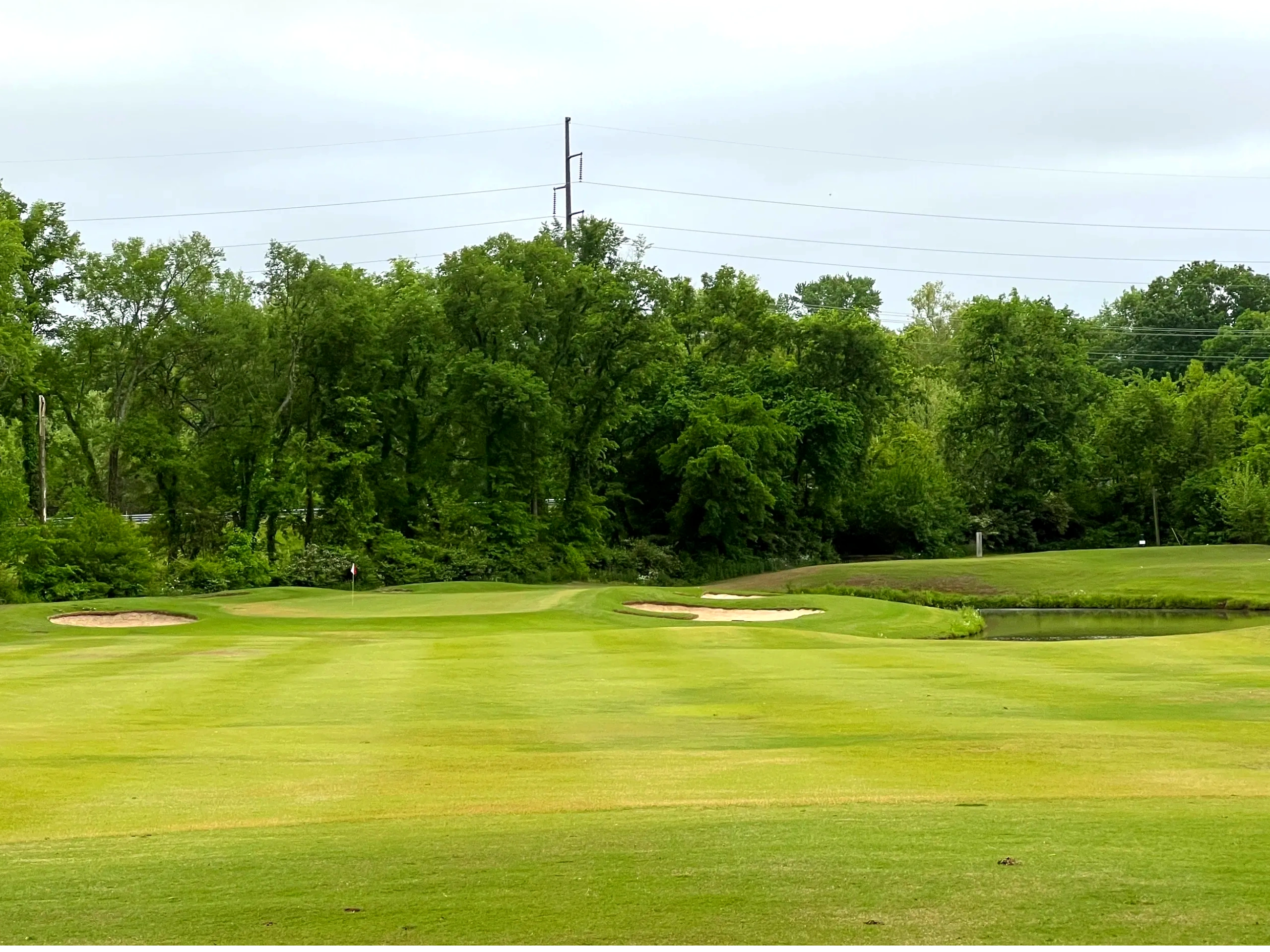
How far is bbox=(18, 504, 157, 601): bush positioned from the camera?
158 feet

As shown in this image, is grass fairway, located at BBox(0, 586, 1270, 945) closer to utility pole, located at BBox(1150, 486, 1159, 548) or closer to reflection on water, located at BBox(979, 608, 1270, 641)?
reflection on water, located at BBox(979, 608, 1270, 641)

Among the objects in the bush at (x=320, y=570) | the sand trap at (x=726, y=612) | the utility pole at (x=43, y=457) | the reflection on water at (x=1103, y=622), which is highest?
the utility pole at (x=43, y=457)

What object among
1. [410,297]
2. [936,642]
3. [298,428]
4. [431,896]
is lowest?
[936,642]

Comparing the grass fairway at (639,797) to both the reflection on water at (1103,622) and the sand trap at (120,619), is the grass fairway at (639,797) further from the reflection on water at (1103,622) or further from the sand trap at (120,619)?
the reflection on water at (1103,622)

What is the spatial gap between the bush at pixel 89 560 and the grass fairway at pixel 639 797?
68.3ft

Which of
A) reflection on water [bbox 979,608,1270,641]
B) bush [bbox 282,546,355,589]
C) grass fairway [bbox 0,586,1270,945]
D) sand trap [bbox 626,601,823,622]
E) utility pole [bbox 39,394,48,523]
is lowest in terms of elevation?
reflection on water [bbox 979,608,1270,641]

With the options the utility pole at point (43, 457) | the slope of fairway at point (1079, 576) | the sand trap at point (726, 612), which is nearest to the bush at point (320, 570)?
the utility pole at point (43, 457)

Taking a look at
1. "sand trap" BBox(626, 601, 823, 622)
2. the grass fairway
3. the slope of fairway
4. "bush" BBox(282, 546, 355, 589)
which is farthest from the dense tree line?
the grass fairway

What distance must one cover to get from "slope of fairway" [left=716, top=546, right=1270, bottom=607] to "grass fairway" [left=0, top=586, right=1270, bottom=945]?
2546cm

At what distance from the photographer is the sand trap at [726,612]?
4166 cm

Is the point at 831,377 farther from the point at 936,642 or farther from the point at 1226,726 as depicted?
the point at 1226,726

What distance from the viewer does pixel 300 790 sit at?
12.6m

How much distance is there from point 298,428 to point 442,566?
9.69 meters

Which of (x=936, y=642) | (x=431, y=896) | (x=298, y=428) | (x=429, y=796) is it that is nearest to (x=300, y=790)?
(x=429, y=796)
